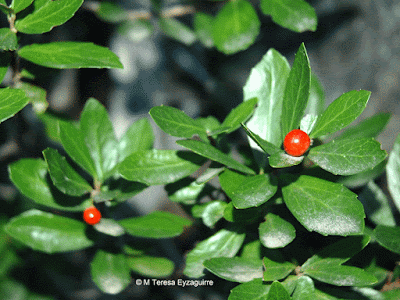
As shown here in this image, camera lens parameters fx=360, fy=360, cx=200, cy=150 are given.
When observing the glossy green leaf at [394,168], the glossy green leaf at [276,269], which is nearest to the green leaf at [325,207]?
the glossy green leaf at [276,269]

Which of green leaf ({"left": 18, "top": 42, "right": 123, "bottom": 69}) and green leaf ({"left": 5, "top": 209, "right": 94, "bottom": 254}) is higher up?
green leaf ({"left": 18, "top": 42, "right": 123, "bottom": 69})

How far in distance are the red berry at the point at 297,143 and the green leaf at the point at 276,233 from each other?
171 mm

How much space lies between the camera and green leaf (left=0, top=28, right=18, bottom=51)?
82 cm

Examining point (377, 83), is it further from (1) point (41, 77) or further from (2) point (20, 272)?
(2) point (20, 272)

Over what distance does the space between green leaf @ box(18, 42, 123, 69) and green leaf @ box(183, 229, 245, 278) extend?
0.49 meters

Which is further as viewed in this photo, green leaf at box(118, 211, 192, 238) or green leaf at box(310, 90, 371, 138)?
green leaf at box(118, 211, 192, 238)

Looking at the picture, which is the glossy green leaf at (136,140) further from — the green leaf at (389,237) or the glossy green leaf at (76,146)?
the green leaf at (389,237)

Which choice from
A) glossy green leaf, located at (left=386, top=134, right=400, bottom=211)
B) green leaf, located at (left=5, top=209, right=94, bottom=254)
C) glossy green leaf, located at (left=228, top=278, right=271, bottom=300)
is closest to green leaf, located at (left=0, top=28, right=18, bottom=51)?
green leaf, located at (left=5, top=209, right=94, bottom=254)

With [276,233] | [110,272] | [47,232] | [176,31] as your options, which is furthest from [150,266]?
[176,31]

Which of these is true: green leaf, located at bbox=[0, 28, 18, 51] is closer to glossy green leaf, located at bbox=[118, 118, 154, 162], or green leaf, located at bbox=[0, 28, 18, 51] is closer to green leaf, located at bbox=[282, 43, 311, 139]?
glossy green leaf, located at bbox=[118, 118, 154, 162]

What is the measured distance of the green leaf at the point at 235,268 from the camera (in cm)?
81

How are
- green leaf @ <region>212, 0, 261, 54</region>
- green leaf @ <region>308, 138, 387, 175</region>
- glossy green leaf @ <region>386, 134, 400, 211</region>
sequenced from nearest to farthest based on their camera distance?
green leaf @ <region>308, 138, 387, 175</region>
glossy green leaf @ <region>386, 134, 400, 211</region>
green leaf @ <region>212, 0, 261, 54</region>

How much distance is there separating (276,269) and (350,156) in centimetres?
31

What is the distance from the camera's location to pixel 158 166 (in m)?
0.90
